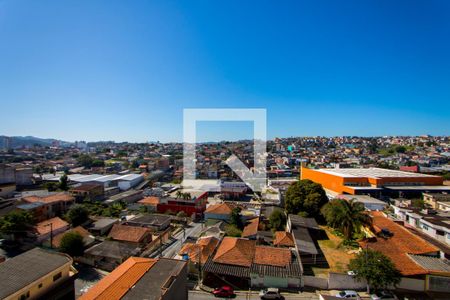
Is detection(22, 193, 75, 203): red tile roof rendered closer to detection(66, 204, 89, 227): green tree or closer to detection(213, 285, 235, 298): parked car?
detection(66, 204, 89, 227): green tree

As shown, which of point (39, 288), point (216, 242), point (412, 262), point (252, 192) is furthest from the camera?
point (252, 192)

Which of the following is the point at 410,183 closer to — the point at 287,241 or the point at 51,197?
the point at 287,241

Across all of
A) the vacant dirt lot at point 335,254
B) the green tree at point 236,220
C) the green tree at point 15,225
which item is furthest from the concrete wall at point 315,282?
the green tree at point 15,225

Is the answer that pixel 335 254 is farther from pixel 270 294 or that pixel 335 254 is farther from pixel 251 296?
pixel 251 296

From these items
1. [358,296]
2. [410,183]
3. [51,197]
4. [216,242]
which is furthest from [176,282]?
[410,183]

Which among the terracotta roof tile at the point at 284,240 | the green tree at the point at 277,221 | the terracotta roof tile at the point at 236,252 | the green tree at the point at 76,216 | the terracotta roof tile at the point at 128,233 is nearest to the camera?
the terracotta roof tile at the point at 236,252

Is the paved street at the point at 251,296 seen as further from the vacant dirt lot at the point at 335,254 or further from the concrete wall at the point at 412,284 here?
the concrete wall at the point at 412,284

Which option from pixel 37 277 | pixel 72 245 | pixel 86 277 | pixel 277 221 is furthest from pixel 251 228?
pixel 37 277
